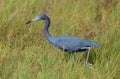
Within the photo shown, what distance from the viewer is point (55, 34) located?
6.69 metres

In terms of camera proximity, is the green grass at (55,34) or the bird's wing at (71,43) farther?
the bird's wing at (71,43)

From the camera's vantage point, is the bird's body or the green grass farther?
the bird's body

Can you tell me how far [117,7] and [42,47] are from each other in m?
1.94

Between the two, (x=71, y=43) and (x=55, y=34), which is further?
(x=55, y=34)

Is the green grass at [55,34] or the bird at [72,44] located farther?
the bird at [72,44]

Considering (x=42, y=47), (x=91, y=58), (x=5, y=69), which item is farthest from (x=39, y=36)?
(x=5, y=69)

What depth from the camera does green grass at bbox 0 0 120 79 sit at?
518 centimetres

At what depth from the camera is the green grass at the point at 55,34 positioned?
5.18 meters

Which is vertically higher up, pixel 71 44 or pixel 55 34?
pixel 71 44

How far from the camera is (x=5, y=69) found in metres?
5.22

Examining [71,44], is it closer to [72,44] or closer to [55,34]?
[72,44]

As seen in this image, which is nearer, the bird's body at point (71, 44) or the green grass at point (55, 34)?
the green grass at point (55, 34)

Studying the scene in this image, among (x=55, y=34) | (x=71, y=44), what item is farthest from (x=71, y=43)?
(x=55, y=34)

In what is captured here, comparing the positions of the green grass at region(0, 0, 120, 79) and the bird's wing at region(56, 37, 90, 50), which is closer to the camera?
the green grass at region(0, 0, 120, 79)
